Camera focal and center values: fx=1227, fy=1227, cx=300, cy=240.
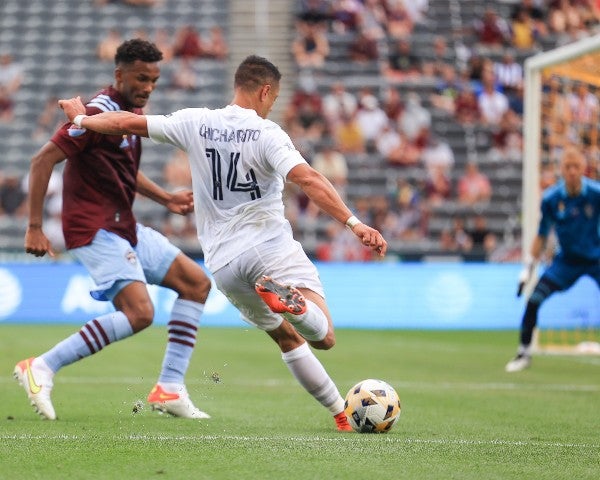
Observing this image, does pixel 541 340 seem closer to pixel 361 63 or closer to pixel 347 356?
pixel 347 356

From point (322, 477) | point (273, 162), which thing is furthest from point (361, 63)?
point (322, 477)

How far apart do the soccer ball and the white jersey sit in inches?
43.9

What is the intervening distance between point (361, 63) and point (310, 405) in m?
20.1

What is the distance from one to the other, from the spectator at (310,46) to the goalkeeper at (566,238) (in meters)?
16.0

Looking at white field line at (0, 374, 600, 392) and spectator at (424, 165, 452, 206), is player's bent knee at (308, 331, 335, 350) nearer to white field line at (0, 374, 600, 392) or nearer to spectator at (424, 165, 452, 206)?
white field line at (0, 374, 600, 392)

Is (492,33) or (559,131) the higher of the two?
(492,33)

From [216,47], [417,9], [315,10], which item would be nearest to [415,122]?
[417,9]

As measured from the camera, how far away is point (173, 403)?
815cm

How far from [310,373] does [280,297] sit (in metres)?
0.83

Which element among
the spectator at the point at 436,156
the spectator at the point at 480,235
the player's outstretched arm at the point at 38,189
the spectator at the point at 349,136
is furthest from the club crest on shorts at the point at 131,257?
the spectator at the point at 349,136

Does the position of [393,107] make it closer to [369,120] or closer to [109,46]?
[369,120]

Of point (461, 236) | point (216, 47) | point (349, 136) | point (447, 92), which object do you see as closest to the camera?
point (461, 236)

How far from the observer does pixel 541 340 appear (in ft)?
60.0

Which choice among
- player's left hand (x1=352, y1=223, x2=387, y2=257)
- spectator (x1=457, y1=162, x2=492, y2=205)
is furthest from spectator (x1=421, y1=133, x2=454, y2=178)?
player's left hand (x1=352, y1=223, x2=387, y2=257)
